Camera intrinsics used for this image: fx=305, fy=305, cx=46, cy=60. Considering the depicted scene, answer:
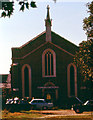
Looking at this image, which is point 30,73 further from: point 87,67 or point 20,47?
point 87,67

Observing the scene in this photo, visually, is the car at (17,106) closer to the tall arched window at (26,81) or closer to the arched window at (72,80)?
the tall arched window at (26,81)

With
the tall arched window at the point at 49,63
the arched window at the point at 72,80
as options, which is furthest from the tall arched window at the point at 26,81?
the arched window at the point at 72,80

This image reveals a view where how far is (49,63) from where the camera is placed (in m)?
52.9

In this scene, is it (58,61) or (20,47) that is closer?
(58,61)

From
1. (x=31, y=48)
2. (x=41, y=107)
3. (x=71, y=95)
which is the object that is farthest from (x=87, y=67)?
(x=31, y=48)

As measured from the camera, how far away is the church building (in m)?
52.4

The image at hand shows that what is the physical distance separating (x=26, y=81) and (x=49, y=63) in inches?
200

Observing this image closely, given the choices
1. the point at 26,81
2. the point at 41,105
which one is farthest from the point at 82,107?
the point at 26,81

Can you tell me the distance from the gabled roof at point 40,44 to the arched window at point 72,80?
3.57 meters

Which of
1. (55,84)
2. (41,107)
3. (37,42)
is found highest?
(37,42)

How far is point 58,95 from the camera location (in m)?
52.2

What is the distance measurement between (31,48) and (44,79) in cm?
733

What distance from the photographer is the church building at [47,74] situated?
172ft

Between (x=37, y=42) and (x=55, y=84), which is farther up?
(x=37, y=42)
